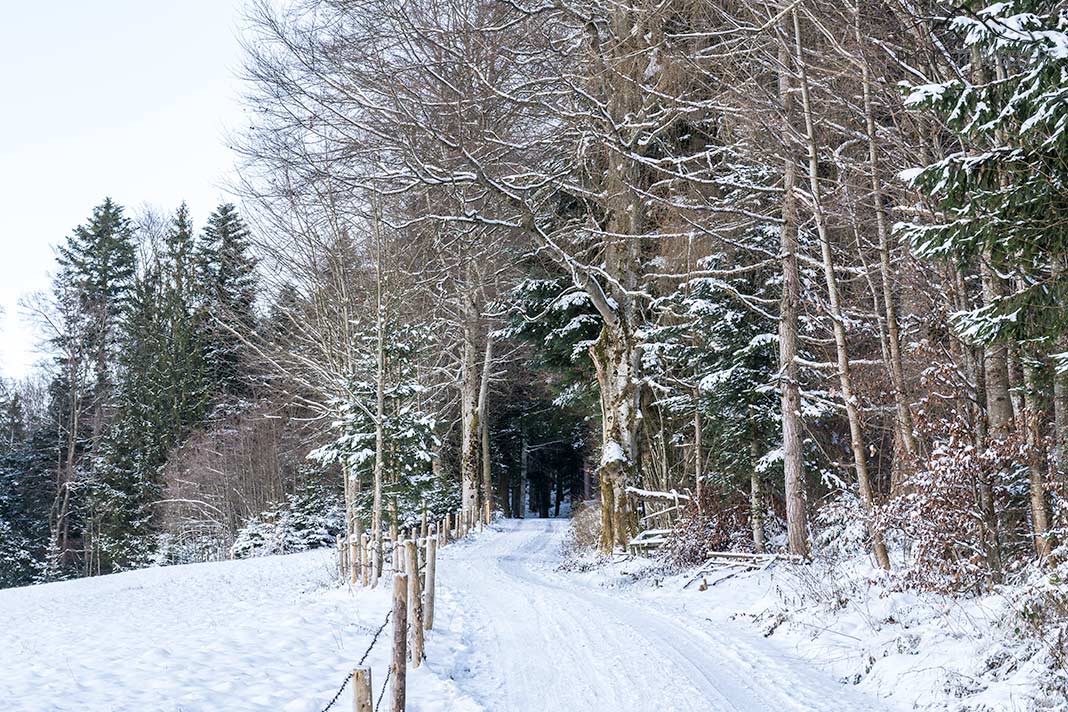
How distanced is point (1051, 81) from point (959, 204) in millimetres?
1218

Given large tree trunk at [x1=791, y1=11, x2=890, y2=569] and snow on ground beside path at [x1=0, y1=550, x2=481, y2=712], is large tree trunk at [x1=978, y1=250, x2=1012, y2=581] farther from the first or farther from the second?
snow on ground beside path at [x1=0, y1=550, x2=481, y2=712]

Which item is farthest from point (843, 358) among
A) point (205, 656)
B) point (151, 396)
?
point (151, 396)

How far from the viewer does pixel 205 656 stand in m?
7.63

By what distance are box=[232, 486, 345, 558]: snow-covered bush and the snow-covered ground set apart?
60.2 ft

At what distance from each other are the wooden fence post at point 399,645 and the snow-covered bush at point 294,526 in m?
27.9

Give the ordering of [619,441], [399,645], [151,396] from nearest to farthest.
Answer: [399,645] < [619,441] < [151,396]

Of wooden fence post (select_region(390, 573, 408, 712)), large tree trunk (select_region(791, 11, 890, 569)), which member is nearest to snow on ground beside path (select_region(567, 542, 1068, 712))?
large tree trunk (select_region(791, 11, 890, 569))

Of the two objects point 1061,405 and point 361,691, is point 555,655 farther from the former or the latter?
point 1061,405

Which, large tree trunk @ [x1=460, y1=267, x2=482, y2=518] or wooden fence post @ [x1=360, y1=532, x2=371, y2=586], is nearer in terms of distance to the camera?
wooden fence post @ [x1=360, y1=532, x2=371, y2=586]

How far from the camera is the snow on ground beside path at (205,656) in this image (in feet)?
20.6

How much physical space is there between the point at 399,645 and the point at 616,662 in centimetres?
263

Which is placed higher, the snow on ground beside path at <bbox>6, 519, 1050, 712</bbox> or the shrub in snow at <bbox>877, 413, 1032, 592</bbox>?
the shrub in snow at <bbox>877, 413, 1032, 592</bbox>

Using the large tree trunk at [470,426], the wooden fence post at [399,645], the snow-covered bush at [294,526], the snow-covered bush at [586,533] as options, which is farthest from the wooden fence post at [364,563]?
the snow-covered bush at [294,526]

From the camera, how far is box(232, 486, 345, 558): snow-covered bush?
3275 cm
